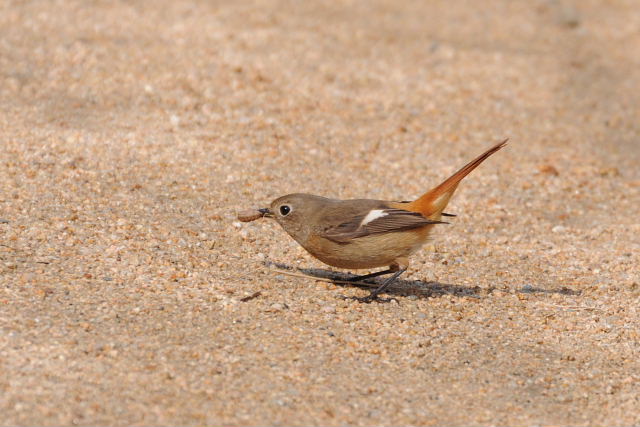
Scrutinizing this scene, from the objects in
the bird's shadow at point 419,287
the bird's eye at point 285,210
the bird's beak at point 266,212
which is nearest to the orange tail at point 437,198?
the bird's shadow at point 419,287

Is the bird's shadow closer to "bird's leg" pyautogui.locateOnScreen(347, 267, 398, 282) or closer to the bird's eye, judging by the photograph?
"bird's leg" pyautogui.locateOnScreen(347, 267, 398, 282)

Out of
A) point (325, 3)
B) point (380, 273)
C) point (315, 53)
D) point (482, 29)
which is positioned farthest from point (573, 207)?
point (325, 3)

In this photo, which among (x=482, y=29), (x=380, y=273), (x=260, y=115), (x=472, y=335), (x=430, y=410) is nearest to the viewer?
(x=430, y=410)

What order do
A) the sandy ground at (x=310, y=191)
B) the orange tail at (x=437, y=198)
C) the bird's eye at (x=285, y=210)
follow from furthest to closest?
the bird's eye at (x=285, y=210)
the orange tail at (x=437, y=198)
the sandy ground at (x=310, y=191)

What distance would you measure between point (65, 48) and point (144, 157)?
2.40 m

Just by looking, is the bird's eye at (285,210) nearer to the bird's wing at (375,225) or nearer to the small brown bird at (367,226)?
the small brown bird at (367,226)

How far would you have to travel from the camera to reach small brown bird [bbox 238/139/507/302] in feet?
17.4

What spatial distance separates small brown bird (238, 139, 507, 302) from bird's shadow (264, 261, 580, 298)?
7.5 inches

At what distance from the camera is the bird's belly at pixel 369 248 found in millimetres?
→ 5301

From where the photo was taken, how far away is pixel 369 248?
5.30 m

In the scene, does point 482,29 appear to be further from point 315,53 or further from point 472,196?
point 472,196

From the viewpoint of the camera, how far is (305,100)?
8.55m

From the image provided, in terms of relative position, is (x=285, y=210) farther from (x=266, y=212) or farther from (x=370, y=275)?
(x=370, y=275)

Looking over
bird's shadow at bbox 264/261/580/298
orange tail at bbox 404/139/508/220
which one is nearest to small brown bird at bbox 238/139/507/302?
orange tail at bbox 404/139/508/220
